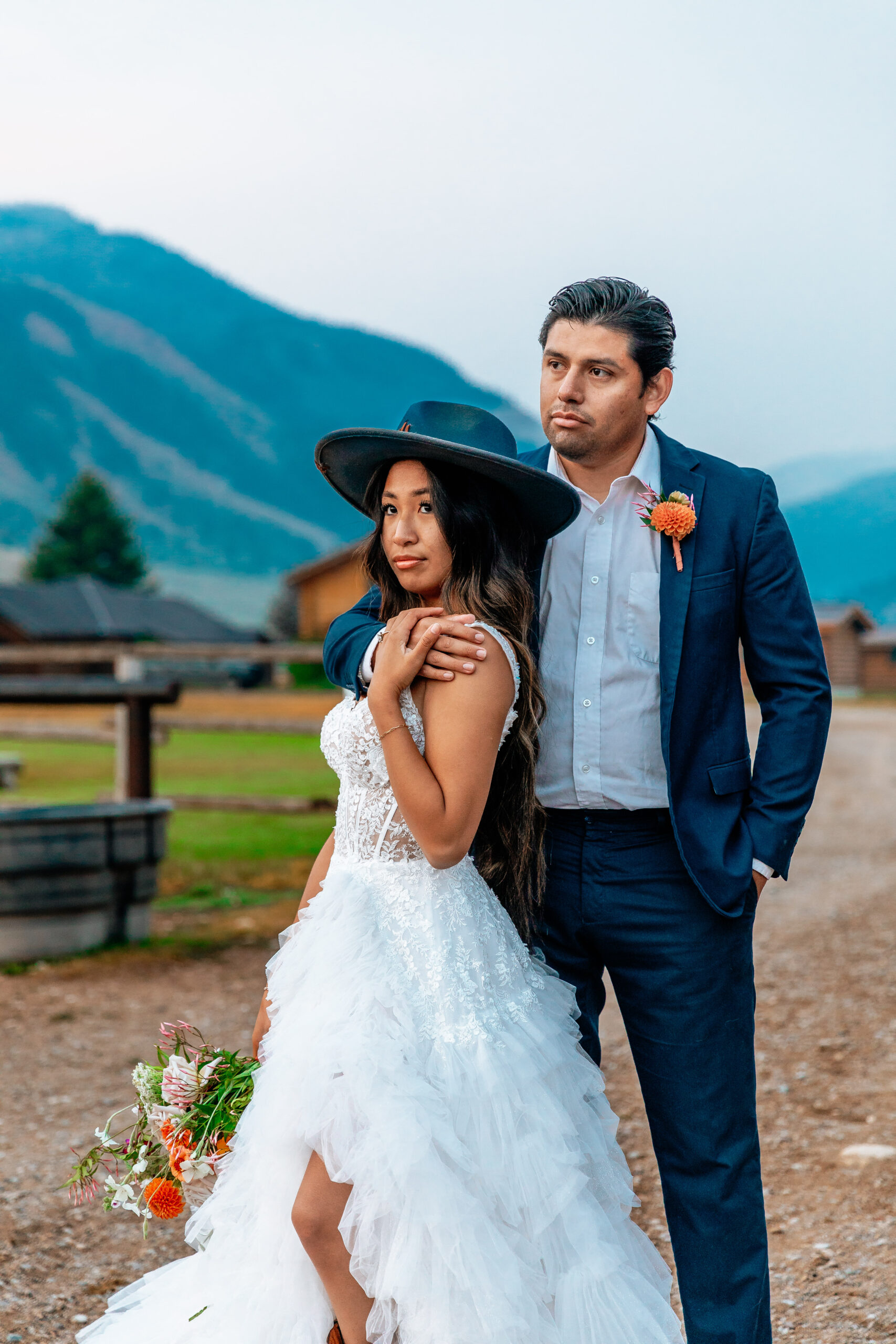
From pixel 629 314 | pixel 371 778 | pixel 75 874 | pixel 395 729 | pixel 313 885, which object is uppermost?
pixel 629 314

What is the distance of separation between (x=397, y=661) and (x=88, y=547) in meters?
75.9

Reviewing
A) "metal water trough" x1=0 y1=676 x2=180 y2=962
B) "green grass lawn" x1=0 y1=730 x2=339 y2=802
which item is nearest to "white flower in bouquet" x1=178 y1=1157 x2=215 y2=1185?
"metal water trough" x1=0 y1=676 x2=180 y2=962

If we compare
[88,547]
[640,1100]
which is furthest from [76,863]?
[88,547]

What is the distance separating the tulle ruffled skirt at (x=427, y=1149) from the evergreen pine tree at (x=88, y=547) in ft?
243

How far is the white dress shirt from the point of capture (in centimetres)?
242

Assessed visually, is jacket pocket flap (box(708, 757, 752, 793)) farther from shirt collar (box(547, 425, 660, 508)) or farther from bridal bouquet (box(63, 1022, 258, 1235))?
bridal bouquet (box(63, 1022, 258, 1235))

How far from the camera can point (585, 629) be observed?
245 cm

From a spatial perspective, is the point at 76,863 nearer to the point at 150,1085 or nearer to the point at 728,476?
the point at 150,1085

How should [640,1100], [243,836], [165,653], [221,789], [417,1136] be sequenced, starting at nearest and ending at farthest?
[417,1136]
[640,1100]
[165,653]
[243,836]
[221,789]

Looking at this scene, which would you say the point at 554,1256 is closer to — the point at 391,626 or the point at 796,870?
the point at 391,626

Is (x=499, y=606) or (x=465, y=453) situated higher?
(x=465, y=453)

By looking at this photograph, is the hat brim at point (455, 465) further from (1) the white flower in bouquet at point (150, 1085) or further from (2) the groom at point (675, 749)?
(1) the white flower in bouquet at point (150, 1085)

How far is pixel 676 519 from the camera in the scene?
2.38 metres

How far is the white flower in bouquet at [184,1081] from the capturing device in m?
2.38
